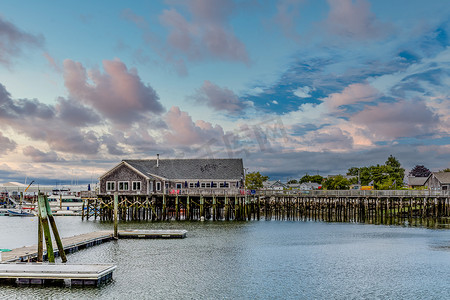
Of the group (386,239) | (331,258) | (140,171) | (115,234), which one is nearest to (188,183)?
(140,171)

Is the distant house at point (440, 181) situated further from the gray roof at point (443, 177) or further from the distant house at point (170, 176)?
the distant house at point (170, 176)

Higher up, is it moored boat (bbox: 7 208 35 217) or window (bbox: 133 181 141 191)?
Answer: window (bbox: 133 181 141 191)

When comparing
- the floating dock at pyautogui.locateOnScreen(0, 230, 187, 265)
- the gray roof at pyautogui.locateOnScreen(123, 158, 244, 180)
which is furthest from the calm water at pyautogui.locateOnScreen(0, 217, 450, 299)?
the gray roof at pyautogui.locateOnScreen(123, 158, 244, 180)

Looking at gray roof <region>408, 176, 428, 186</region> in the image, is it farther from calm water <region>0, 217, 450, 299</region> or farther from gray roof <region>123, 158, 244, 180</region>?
calm water <region>0, 217, 450, 299</region>

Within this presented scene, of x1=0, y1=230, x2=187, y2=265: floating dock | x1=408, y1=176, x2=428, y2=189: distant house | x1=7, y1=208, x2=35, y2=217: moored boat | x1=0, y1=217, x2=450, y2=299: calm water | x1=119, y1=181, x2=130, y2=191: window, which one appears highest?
x1=119, y1=181, x2=130, y2=191: window

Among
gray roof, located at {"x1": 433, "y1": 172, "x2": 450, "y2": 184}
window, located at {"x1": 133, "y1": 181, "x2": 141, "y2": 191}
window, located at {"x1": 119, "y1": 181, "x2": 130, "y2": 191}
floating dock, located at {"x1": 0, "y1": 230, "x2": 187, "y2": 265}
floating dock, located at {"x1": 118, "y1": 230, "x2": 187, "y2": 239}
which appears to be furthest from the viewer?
gray roof, located at {"x1": 433, "y1": 172, "x2": 450, "y2": 184}

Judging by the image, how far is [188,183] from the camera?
66.3 meters

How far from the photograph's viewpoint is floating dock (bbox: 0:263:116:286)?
20484 mm

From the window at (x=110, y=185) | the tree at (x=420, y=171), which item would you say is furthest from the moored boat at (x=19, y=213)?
the tree at (x=420, y=171)

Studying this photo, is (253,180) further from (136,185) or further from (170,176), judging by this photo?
(136,185)

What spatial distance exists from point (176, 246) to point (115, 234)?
276 inches

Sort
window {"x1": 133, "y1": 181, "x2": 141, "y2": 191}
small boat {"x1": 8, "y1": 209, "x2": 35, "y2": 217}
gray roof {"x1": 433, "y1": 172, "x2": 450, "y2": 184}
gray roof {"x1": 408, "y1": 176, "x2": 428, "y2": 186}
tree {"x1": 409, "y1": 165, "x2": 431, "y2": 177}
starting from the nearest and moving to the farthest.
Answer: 1. window {"x1": 133, "y1": 181, "x2": 141, "y2": 191}
2. small boat {"x1": 8, "y1": 209, "x2": 35, "y2": 217}
3. gray roof {"x1": 433, "y1": 172, "x2": 450, "y2": 184}
4. gray roof {"x1": 408, "y1": 176, "x2": 428, "y2": 186}
5. tree {"x1": 409, "y1": 165, "x2": 431, "y2": 177}

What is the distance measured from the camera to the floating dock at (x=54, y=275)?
20484 mm

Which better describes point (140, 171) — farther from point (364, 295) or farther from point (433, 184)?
point (433, 184)
